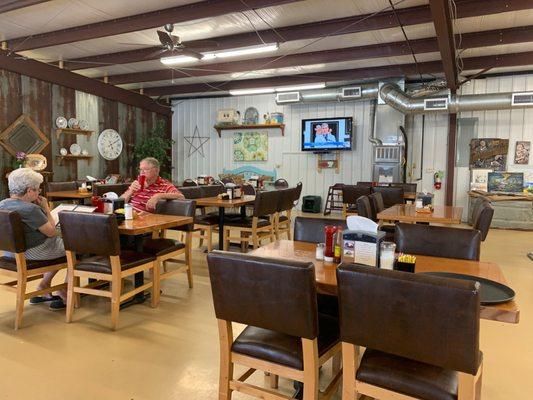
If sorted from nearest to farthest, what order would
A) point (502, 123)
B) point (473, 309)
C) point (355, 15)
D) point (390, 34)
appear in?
point (473, 309) → point (355, 15) → point (390, 34) → point (502, 123)

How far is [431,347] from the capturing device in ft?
4.20

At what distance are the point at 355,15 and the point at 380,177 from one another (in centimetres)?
378

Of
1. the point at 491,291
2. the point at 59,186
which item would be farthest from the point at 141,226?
the point at 59,186

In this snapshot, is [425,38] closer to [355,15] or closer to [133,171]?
[355,15]

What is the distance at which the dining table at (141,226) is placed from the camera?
9.50ft

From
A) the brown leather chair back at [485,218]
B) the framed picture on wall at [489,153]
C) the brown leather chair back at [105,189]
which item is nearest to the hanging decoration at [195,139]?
the brown leather chair back at [105,189]

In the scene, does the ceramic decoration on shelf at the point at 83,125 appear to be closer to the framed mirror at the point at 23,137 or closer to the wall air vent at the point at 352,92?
the framed mirror at the point at 23,137

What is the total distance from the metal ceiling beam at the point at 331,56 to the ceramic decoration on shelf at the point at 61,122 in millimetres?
1509

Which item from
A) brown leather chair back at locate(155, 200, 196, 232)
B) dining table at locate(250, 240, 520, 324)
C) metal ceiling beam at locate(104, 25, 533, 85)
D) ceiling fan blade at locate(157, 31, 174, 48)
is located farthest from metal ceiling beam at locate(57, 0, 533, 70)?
dining table at locate(250, 240, 520, 324)

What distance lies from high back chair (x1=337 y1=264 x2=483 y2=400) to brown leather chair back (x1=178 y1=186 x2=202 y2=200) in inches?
164

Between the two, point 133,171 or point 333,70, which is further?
point 133,171

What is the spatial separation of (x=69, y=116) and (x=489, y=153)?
864cm

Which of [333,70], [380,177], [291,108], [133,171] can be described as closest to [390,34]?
[333,70]

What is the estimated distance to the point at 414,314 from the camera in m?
1.27
